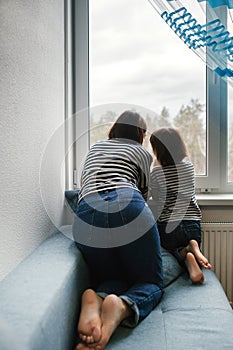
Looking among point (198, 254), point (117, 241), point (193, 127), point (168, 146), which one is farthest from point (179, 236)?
point (193, 127)

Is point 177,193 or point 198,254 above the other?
point 177,193

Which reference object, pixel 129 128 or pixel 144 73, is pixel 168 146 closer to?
pixel 129 128

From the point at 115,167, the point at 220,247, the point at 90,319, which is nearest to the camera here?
the point at 90,319

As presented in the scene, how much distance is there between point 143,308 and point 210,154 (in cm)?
119

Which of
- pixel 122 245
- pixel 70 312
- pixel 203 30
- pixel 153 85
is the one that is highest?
pixel 203 30

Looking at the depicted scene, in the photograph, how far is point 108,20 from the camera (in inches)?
95.3

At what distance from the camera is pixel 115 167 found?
1793 millimetres

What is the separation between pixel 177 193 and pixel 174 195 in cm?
2

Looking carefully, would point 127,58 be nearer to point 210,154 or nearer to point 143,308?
point 210,154

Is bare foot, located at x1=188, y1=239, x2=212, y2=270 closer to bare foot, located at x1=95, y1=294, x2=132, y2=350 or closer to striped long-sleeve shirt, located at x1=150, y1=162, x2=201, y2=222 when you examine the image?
striped long-sleeve shirt, located at x1=150, y1=162, x2=201, y2=222

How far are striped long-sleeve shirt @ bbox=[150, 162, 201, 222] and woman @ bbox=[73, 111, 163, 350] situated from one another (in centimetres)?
33

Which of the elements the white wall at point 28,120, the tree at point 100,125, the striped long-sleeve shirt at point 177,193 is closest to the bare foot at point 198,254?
the striped long-sleeve shirt at point 177,193

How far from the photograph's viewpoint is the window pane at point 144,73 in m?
2.40

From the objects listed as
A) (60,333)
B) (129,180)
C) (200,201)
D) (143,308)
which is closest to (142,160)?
(129,180)
